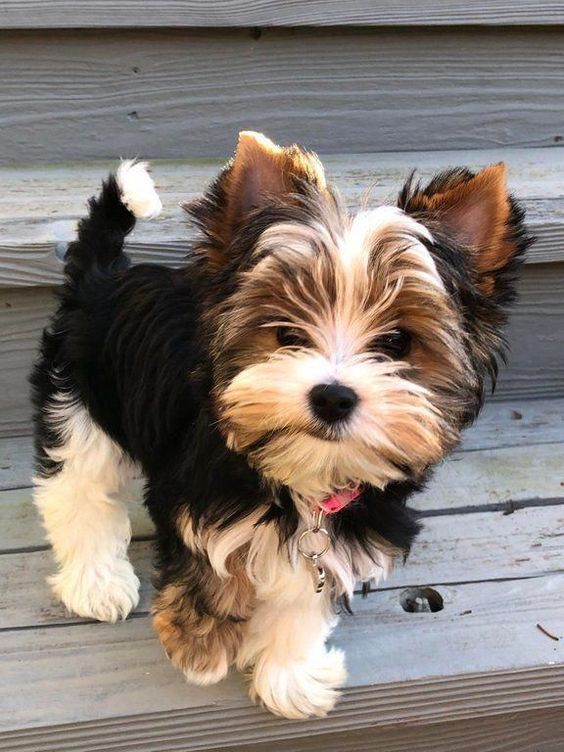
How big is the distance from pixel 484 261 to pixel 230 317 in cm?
48

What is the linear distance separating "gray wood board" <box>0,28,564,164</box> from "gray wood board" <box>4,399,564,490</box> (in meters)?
0.94

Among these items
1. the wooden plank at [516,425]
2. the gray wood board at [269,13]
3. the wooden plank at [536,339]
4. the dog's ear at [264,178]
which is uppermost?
the gray wood board at [269,13]

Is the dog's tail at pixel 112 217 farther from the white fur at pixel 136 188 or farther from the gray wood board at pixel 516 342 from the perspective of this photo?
the gray wood board at pixel 516 342

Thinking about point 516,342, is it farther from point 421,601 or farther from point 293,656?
point 293,656

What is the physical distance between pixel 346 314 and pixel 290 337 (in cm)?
11

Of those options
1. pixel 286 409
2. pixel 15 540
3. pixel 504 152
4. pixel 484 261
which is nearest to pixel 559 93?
pixel 504 152

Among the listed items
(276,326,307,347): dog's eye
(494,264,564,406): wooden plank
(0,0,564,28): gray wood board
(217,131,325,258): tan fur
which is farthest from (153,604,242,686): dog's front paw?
(0,0,564,28): gray wood board

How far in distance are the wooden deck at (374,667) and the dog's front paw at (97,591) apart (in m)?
0.03

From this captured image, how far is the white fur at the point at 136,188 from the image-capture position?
1839mm

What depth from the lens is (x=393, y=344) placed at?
1.40 m

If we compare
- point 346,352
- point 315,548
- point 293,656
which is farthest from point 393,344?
point 293,656

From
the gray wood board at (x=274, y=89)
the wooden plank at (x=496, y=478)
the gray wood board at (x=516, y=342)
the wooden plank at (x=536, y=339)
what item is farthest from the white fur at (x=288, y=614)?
the gray wood board at (x=274, y=89)

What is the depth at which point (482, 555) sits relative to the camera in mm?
2156

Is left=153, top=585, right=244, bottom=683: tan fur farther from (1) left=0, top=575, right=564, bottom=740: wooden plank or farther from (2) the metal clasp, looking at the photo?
(2) the metal clasp
